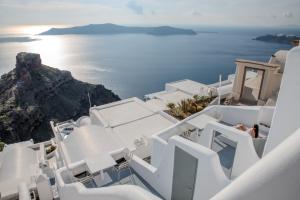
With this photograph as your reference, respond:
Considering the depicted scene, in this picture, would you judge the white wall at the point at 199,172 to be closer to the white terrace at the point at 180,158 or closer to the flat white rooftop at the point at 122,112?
the white terrace at the point at 180,158

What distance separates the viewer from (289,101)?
5750mm

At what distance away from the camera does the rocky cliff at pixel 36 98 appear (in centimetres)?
6612

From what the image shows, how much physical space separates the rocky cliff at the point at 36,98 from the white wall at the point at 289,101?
7347cm

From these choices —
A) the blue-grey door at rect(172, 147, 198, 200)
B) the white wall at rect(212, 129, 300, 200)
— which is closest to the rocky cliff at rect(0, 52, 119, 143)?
the blue-grey door at rect(172, 147, 198, 200)

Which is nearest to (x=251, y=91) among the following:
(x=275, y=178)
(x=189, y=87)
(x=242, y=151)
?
(x=242, y=151)

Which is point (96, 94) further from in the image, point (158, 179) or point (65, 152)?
point (158, 179)

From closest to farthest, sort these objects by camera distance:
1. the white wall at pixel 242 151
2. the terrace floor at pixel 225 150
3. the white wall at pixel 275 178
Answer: the white wall at pixel 275 178, the white wall at pixel 242 151, the terrace floor at pixel 225 150

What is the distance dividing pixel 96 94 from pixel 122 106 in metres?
73.0

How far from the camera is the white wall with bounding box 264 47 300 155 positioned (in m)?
5.61

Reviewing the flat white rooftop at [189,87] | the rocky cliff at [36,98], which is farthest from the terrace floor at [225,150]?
the rocky cliff at [36,98]

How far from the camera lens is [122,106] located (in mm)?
21344

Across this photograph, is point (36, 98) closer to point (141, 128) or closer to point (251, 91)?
point (141, 128)

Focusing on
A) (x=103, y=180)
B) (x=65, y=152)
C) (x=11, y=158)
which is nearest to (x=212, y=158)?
(x=103, y=180)

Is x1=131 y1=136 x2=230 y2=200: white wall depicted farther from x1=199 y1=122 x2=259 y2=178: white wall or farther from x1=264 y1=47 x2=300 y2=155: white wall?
x1=264 y1=47 x2=300 y2=155: white wall
